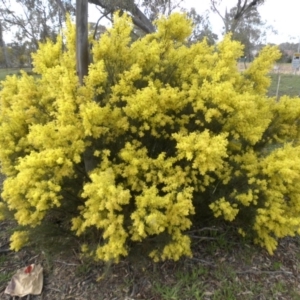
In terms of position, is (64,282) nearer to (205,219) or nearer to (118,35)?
(205,219)

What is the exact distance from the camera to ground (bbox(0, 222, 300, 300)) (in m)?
2.78

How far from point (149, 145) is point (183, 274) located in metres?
1.25

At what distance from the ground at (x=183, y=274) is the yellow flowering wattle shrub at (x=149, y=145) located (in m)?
0.25

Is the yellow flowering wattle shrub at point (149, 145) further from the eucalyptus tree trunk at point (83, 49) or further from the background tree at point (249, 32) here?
the background tree at point (249, 32)

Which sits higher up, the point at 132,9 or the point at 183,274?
the point at 132,9

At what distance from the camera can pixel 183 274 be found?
9.64 feet

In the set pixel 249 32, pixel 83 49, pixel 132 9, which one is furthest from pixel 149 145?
pixel 249 32

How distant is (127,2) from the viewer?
968 cm

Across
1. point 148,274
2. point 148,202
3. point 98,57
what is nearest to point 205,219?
point 148,274

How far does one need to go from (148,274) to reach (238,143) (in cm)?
152

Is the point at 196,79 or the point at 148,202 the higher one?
the point at 196,79


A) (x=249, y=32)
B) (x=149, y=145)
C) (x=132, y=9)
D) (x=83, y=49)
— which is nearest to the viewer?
(x=83, y=49)

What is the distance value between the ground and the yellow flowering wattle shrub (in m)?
0.25

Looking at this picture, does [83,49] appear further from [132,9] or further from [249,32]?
[249,32]
